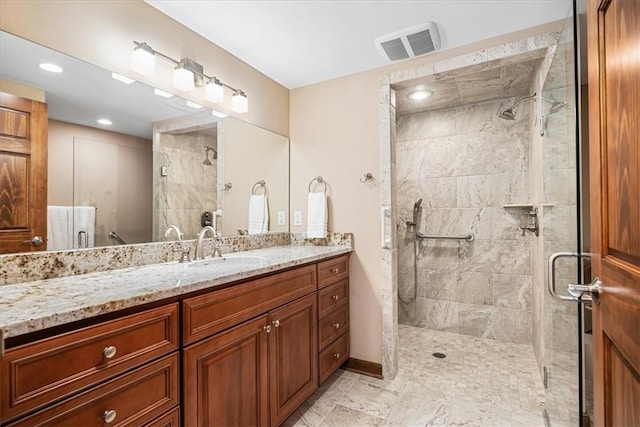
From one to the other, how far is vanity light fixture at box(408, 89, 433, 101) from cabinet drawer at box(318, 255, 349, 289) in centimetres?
159

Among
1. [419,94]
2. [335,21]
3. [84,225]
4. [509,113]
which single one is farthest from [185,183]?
[509,113]

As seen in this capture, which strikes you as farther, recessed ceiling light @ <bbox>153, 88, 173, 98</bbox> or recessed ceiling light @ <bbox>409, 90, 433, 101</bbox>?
recessed ceiling light @ <bbox>409, 90, 433, 101</bbox>

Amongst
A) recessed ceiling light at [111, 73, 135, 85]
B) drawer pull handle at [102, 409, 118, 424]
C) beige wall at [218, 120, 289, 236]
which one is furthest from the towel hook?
drawer pull handle at [102, 409, 118, 424]

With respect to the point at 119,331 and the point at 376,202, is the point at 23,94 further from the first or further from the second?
the point at 376,202

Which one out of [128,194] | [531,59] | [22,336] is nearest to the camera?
[22,336]

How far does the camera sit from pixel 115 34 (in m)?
1.52

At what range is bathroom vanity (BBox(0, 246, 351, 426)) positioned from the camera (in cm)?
78

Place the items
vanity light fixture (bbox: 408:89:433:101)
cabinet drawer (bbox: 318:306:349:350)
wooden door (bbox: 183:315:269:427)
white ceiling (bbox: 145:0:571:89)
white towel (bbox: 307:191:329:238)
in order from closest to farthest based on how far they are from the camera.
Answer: wooden door (bbox: 183:315:269:427), white ceiling (bbox: 145:0:571:89), cabinet drawer (bbox: 318:306:349:350), white towel (bbox: 307:191:329:238), vanity light fixture (bbox: 408:89:433:101)

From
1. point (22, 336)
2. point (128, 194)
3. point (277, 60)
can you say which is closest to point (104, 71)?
point (128, 194)

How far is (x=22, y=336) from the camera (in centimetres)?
75

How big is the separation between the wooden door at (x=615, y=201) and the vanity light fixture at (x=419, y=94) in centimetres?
182

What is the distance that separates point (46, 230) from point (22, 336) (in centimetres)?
75

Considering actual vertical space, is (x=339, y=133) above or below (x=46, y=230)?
above

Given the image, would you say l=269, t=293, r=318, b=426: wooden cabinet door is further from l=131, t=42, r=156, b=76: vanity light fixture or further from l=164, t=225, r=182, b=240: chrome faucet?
l=131, t=42, r=156, b=76: vanity light fixture
